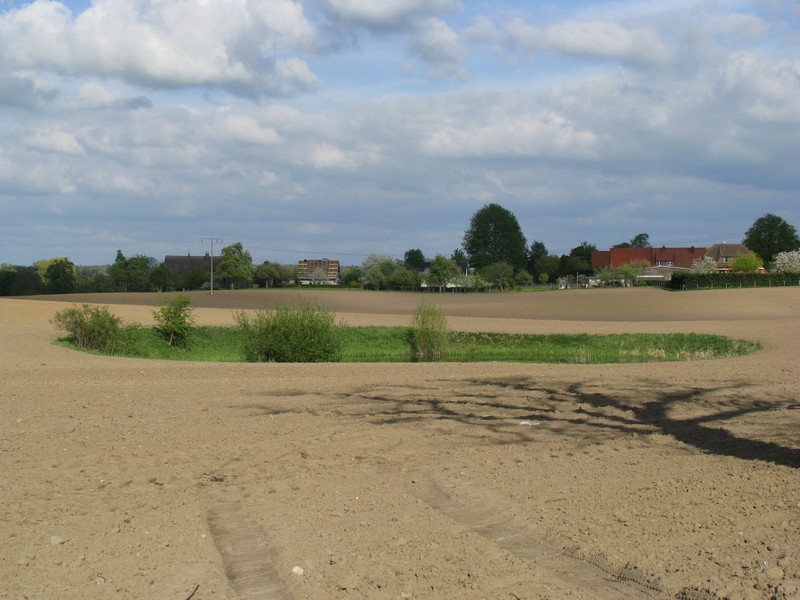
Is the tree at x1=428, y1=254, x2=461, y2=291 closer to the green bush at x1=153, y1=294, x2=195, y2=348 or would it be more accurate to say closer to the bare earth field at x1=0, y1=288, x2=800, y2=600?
the green bush at x1=153, y1=294, x2=195, y2=348

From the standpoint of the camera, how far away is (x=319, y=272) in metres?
176

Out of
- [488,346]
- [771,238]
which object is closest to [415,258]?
[771,238]

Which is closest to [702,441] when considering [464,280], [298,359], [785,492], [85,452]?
[785,492]

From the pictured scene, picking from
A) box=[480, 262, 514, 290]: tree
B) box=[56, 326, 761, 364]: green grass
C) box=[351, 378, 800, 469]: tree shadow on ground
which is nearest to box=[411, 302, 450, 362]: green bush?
box=[56, 326, 761, 364]: green grass

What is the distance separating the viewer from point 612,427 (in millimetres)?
12750

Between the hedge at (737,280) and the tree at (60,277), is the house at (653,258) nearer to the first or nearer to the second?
the hedge at (737,280)

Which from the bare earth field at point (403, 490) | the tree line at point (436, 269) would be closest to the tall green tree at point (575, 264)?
the tree line at point (436, 269)

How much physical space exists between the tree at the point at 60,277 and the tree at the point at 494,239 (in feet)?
229

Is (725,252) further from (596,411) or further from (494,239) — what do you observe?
(596,411)

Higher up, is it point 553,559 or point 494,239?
point 494,239

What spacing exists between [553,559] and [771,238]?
145 m

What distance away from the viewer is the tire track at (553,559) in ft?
20.5

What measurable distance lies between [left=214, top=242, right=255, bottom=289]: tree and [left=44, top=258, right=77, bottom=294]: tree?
742 inches

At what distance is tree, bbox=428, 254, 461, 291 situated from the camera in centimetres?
13500
